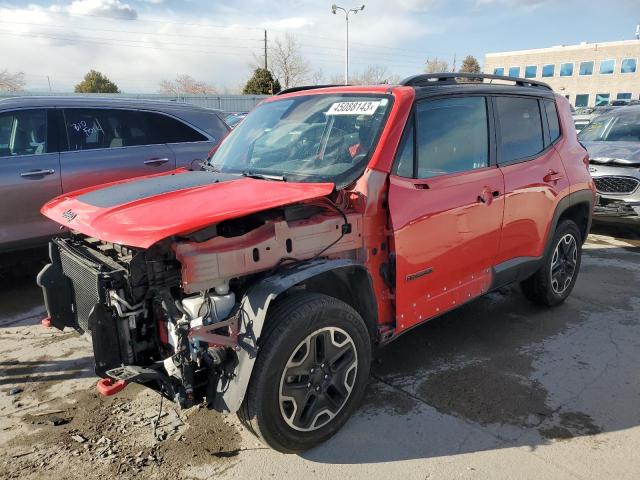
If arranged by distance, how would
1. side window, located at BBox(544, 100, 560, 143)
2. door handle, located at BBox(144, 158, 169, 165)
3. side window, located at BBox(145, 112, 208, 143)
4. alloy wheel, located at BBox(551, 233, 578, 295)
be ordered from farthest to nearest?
1. side window, located at BBox(145, 112, 208, 143)
2. door handle, located at BBox(144, 158, 169, 165)
3. alloy wheel, located at BBox(551, 233, 578, 295)
4. side window, located at BBox(544, 100, 560, 143)

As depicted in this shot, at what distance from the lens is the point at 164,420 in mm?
3049

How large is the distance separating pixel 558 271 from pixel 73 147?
199 inches

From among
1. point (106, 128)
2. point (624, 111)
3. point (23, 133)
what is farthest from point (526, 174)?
point (624, 111)

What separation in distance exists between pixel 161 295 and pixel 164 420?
1.07m

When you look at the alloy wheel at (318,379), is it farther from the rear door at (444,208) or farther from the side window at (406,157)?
the side window at (406,157)

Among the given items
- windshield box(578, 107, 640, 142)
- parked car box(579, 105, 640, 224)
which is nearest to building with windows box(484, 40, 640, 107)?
windshield box(578, 107, 640, 142)

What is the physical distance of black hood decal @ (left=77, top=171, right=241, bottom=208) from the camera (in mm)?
2826

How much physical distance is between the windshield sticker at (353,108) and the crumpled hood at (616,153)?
→ 595 cm

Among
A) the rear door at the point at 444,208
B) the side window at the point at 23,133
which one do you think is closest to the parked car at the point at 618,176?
the rear door at the point at 444,208

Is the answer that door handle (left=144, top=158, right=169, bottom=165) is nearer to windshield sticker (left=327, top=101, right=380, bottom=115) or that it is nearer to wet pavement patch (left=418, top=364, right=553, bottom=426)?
windshield sticker (left=327, top=101, right=380, bottom=115)

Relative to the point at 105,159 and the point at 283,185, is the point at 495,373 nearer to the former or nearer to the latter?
the point at 283,185

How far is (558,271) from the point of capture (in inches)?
Answer: 184

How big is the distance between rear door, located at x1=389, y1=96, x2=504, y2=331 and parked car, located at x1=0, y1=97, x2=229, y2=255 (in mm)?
3550

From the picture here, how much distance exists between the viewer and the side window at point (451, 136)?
10.6 feet
